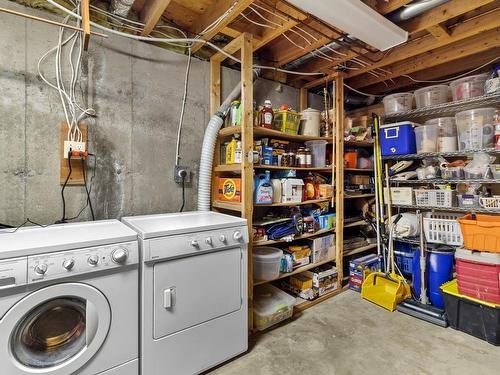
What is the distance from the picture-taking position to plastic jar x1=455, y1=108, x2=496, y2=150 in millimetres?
2426

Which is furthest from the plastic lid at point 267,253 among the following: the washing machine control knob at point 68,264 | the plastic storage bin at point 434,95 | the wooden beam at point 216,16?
the plastic storage bin at point 434,95

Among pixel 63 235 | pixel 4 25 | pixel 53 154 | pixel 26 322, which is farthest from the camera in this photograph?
pixel 53 154

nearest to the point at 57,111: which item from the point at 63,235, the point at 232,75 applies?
the point at 63,235

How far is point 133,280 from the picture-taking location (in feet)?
4.66

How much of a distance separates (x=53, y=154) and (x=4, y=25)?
2.67 ft

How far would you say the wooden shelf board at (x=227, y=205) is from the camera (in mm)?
2196

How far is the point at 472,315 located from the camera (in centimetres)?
212

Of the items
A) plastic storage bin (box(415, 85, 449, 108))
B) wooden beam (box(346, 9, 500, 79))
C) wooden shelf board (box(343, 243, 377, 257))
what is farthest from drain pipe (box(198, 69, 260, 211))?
plastic storage bin (box(415, 85, 449, 108))

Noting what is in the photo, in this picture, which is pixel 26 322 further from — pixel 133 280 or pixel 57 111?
pixel 57 111

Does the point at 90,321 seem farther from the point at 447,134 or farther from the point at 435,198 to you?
the point at 447,134

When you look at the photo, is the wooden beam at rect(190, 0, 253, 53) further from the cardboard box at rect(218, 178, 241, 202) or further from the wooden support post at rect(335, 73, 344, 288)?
the wooden support post at rect(335, 73, 344, 288)

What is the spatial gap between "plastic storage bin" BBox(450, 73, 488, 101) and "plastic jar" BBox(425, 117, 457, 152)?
245 millimetres

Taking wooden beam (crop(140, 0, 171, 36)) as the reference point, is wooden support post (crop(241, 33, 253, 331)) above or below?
below

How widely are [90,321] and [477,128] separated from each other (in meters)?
3.36
